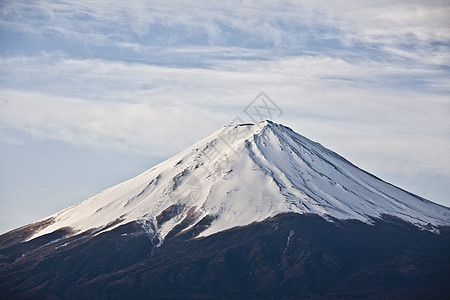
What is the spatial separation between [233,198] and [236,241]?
59.0 feet

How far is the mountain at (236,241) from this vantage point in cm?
14925

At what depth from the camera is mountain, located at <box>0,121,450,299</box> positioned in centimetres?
14925

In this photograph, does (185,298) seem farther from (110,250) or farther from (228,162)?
(228,162)

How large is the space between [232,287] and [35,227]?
222 ft

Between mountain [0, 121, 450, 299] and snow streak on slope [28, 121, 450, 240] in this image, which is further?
snow streak on slope [28, 121, 450, 240]

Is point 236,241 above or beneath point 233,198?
beneath

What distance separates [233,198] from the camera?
17838 centimetres

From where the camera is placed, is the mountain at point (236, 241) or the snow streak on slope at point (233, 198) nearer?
Result: the mountain at point (236, 241)

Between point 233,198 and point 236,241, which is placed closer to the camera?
point 236,241

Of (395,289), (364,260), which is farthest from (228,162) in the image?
(395,289)

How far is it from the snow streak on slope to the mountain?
0.34 metres

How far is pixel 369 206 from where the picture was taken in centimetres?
18775

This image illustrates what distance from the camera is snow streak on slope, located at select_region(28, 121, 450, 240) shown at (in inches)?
6836

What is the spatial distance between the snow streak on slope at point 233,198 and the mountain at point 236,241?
34cm
